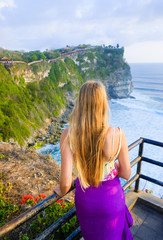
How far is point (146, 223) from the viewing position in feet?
8.79

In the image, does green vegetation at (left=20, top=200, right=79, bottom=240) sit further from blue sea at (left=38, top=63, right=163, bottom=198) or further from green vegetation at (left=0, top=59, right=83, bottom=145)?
Answer: green vegetation at (left=0, top=59, right=83, bottom=145)

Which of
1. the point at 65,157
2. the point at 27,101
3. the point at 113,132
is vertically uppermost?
the point at 113,132

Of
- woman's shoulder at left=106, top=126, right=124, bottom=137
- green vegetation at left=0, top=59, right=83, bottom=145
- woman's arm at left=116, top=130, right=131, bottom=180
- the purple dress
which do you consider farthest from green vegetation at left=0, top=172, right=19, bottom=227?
green vegetation at left=0, top=59, right=83, bottom=145

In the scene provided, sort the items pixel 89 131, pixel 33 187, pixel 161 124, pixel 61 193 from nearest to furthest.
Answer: pixel 89 131, pixel 61 193, pixel 33 187, pixel 161 124

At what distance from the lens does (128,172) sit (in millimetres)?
1693

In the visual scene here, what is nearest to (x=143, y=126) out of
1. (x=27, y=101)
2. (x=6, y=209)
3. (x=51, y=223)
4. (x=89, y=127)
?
(x=27, y=101)

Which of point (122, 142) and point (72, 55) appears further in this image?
point (72, 55)

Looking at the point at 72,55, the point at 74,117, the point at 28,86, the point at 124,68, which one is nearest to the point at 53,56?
the point at 72,55

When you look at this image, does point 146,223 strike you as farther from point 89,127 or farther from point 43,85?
point 43,85

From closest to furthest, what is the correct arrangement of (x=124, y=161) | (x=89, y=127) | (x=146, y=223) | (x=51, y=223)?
1. (x=89, y=127)
2. (x=124, y=161)
3. (x=146, y=223)
4. (x=51, y=223)

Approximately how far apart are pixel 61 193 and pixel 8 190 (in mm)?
3837

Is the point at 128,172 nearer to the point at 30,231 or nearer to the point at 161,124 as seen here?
the point at 30,231

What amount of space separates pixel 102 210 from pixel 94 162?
0.42 m

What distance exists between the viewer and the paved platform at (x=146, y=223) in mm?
2486
